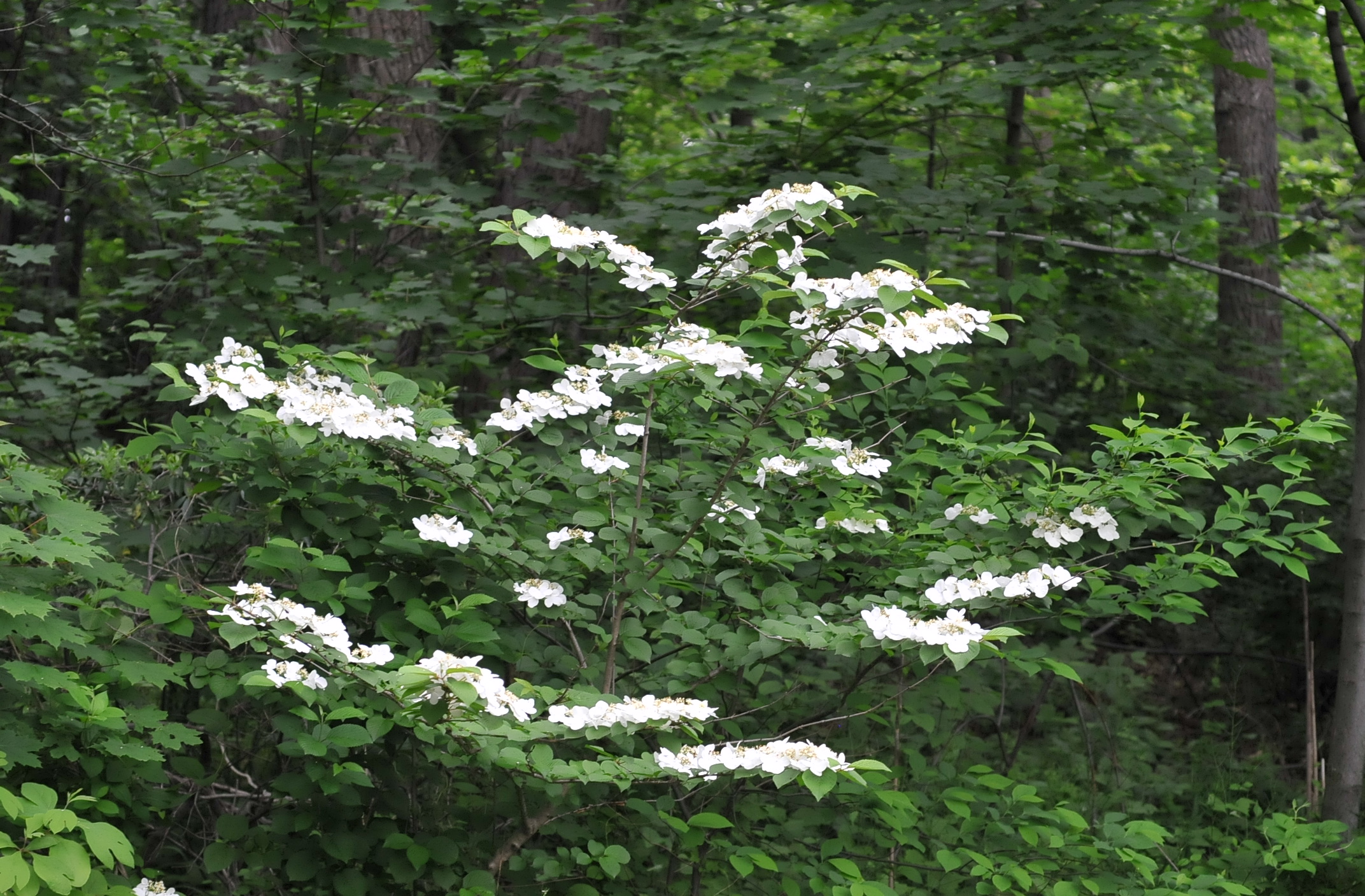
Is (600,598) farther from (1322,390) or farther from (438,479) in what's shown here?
(1322,390)

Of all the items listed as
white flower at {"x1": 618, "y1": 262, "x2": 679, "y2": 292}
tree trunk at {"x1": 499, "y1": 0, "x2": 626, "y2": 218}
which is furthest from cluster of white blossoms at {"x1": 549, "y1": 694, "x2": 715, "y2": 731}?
tree trunk at {"x1": 499, "y1": 0, "x2": 626, "y2": 218}

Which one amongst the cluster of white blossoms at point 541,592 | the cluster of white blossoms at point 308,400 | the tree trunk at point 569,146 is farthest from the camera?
the tree trunk at point 569,146

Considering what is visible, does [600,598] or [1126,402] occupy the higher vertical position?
[600,598]

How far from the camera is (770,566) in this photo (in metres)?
3.02

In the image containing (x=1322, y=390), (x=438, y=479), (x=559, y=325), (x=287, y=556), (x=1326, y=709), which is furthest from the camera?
(x=1322, y=390)

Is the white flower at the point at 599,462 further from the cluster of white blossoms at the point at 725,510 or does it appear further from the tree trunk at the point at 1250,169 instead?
the tree trunk at the point at 1250,169

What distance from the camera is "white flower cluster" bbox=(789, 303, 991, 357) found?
2352 millimetres

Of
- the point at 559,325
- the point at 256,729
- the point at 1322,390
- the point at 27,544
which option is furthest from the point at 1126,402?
the point at 27,544

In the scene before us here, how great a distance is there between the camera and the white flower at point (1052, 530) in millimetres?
2842

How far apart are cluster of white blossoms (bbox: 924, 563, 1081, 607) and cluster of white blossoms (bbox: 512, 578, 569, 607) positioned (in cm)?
A: 90

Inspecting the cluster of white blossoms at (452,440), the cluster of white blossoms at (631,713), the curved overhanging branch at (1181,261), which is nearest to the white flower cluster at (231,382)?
the cluster of white blossoms at (452,440)

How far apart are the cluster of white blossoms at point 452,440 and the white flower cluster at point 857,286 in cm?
95

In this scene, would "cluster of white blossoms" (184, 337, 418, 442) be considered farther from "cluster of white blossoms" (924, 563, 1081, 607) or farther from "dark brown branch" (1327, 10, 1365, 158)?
"dark brown branch" (1327, 10, 1365, 158)

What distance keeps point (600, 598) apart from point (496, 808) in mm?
750
